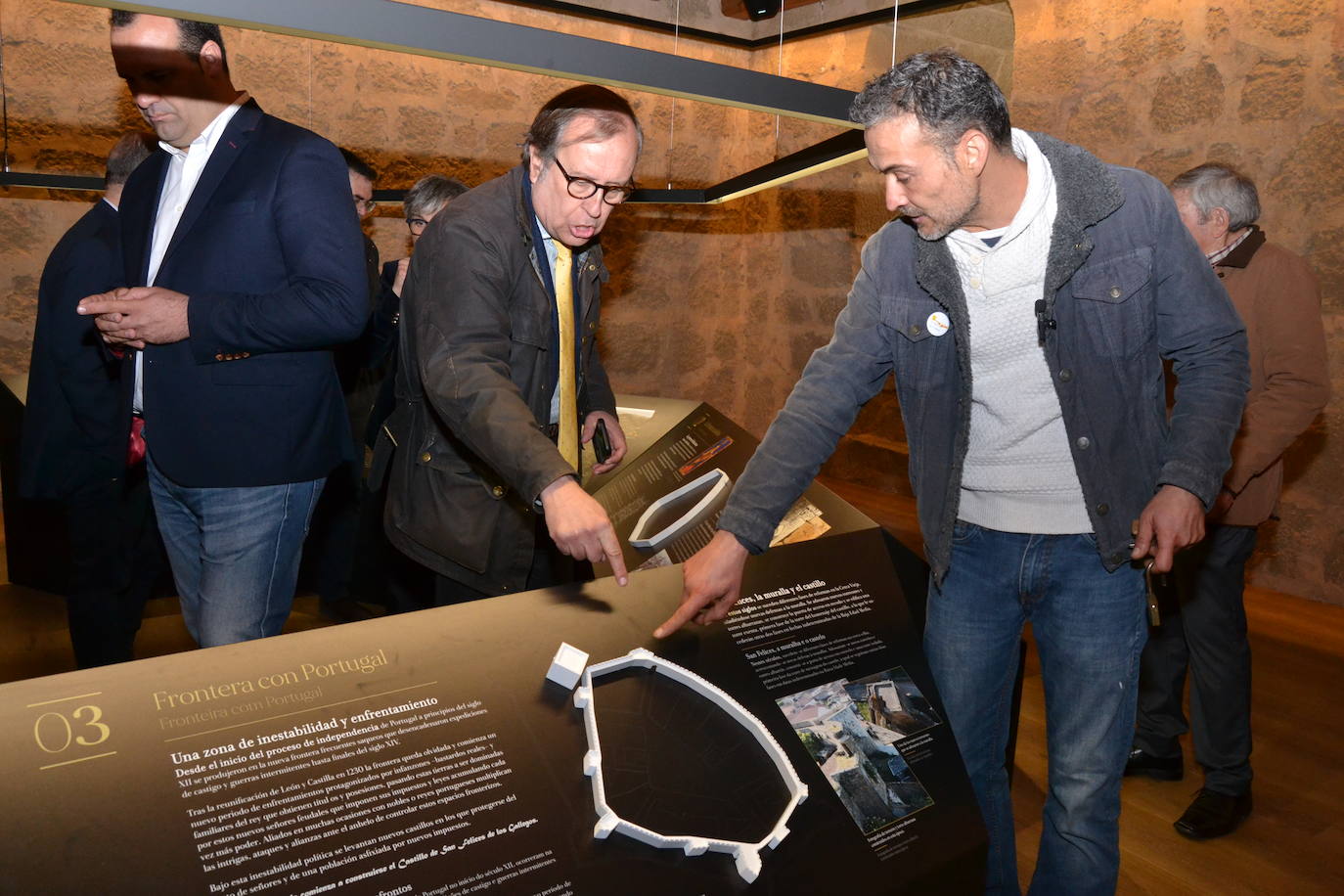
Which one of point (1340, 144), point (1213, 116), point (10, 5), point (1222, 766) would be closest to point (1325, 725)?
point (1222, 766)

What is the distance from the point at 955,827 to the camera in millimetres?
1398

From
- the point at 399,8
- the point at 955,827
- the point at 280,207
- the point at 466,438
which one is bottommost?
the point at 955,827

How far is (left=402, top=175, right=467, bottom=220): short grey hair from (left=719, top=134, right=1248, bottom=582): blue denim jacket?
85.2 inches

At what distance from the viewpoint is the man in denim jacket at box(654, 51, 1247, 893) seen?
1.56 m

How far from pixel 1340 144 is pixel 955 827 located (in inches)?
158

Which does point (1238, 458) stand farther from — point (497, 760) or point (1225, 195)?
point (497, 760)

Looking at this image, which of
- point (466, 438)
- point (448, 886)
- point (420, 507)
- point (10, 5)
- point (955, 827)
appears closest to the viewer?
point (448, 886)

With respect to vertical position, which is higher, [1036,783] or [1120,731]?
[1120,731]

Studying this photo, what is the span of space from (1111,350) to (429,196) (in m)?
2.52

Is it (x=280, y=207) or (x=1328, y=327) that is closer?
(x=280, y=207)

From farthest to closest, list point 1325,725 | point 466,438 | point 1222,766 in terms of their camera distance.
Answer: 1. point 1325,725
2. point 1222,766
3. point 466,438

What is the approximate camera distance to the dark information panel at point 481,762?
99 cm

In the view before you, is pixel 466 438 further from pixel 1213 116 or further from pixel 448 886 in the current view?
pixel 1213 116

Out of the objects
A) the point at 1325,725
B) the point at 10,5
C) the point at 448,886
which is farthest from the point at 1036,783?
the point at 10,5
